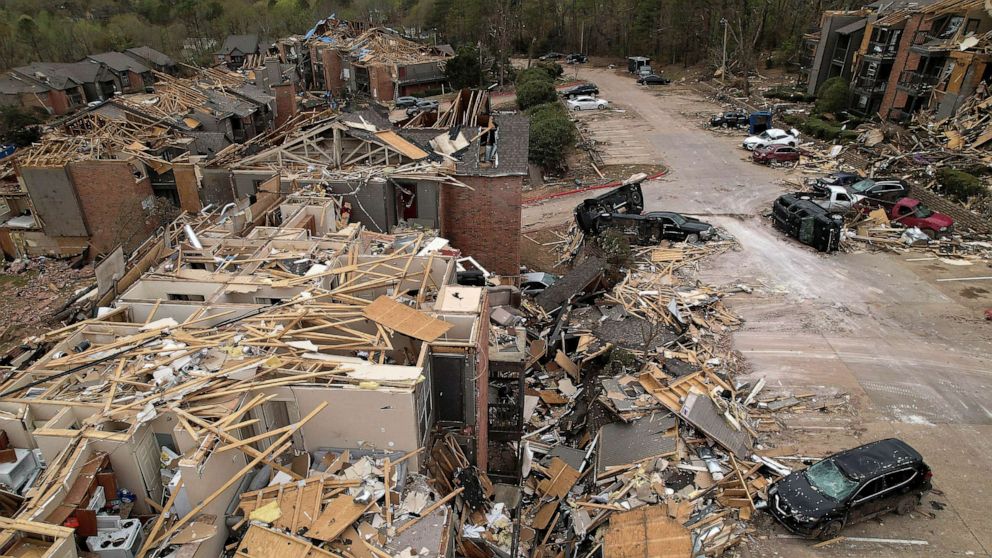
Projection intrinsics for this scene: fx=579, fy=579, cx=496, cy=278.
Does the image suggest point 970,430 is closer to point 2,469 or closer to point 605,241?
point 605,241

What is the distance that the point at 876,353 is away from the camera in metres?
18.1

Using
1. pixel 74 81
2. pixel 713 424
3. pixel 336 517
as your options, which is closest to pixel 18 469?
pixel 336 517

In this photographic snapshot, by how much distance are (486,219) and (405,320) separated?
1096 cm

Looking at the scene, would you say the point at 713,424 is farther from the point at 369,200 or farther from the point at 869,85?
the point at 869,85

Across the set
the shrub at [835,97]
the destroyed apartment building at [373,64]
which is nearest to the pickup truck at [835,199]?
the shrub at [835,97]

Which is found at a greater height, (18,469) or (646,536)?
(18,469)

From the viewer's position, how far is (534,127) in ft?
128

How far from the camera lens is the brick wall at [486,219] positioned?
22.0m

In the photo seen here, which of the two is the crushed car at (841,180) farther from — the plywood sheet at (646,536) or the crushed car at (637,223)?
the plywood sheet at (646,536)

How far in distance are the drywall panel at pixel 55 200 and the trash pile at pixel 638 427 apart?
23.9 meters

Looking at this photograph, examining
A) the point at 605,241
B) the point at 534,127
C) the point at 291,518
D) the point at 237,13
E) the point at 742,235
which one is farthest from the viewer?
the point at 237,13

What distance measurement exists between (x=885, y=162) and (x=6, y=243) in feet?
159

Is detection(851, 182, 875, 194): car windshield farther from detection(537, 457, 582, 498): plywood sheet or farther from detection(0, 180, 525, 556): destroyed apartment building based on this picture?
detection(0, 180, 525, 556): destroyed apartment building

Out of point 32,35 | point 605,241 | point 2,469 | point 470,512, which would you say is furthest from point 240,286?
point 32,35
